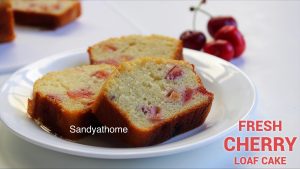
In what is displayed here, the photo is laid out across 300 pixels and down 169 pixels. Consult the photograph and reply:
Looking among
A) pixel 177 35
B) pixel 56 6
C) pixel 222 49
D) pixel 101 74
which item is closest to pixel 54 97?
pixel 101 74

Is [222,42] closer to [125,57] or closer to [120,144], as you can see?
[125,57]

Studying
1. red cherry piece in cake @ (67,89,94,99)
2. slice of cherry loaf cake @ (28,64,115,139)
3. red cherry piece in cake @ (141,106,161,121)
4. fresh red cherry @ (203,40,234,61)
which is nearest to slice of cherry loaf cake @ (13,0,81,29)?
fresh red cherry @ (203,40,234,61)

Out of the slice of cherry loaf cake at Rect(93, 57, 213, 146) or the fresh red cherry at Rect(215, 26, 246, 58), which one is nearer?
the slice of cherry loaf cake at Rect(93, 57, 213, 146)

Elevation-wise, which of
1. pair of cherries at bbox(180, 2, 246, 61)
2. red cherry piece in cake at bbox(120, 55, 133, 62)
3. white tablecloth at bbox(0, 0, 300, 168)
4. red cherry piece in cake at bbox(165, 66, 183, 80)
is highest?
red cherry piece in cake at bbox(165, 66, 183, 80)

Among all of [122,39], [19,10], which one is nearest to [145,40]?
[122,39]

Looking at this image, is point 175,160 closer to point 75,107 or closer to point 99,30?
point 75,107

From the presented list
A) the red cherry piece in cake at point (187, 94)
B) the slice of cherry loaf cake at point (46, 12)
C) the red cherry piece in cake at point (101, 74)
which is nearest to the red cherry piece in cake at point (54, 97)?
the red cherry piece in cake at point (101, 74)

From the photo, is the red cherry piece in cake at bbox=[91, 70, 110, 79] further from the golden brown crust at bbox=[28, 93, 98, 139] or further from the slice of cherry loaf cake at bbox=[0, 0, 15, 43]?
the slice of cherry loaf cake at bbox=[0, 0, 15, 43]
